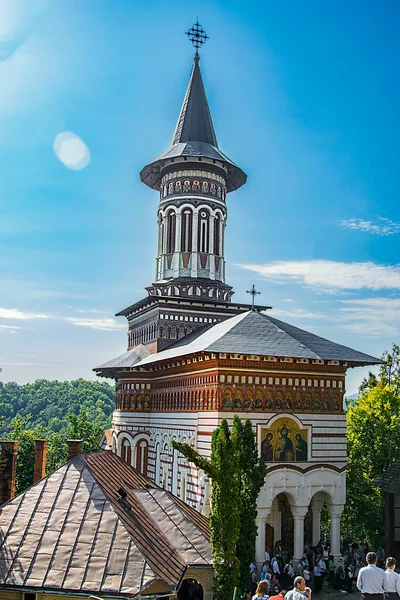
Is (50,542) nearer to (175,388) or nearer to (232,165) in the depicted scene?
(175,388)

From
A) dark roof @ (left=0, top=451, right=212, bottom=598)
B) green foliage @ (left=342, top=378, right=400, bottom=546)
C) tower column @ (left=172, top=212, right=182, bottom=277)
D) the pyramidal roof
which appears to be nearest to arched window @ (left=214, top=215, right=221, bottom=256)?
tower column @ (left=172, top=212, right=182, bottom=277)

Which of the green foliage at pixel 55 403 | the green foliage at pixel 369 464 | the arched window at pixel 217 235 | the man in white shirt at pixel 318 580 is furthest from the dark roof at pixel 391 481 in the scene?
the green foliage at pixel 55 403

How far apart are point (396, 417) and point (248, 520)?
1301 centimetres

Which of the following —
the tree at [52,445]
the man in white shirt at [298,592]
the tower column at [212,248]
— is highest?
the tower column at [212,248]

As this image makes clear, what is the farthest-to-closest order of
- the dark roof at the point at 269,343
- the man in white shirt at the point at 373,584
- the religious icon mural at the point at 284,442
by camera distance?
the religious icon mural at the point at 284,442, the dark roof at the point at 269,343, the man in white shirt at the point at 373,584

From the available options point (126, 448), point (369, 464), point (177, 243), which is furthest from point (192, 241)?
point (369, 464)

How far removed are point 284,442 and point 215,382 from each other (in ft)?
9.48

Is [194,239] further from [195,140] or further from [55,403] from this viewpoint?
[55,403]

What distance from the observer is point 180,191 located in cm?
3098

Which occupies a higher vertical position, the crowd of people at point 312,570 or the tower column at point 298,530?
the tower column at point 298,530

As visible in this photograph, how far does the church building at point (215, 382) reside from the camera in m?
19.7

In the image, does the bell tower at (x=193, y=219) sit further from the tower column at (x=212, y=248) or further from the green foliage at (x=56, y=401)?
the green foliage at (x=56, y=401)

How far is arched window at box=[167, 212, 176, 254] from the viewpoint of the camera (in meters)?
31.0

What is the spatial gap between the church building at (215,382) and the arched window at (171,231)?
0.20 feet
